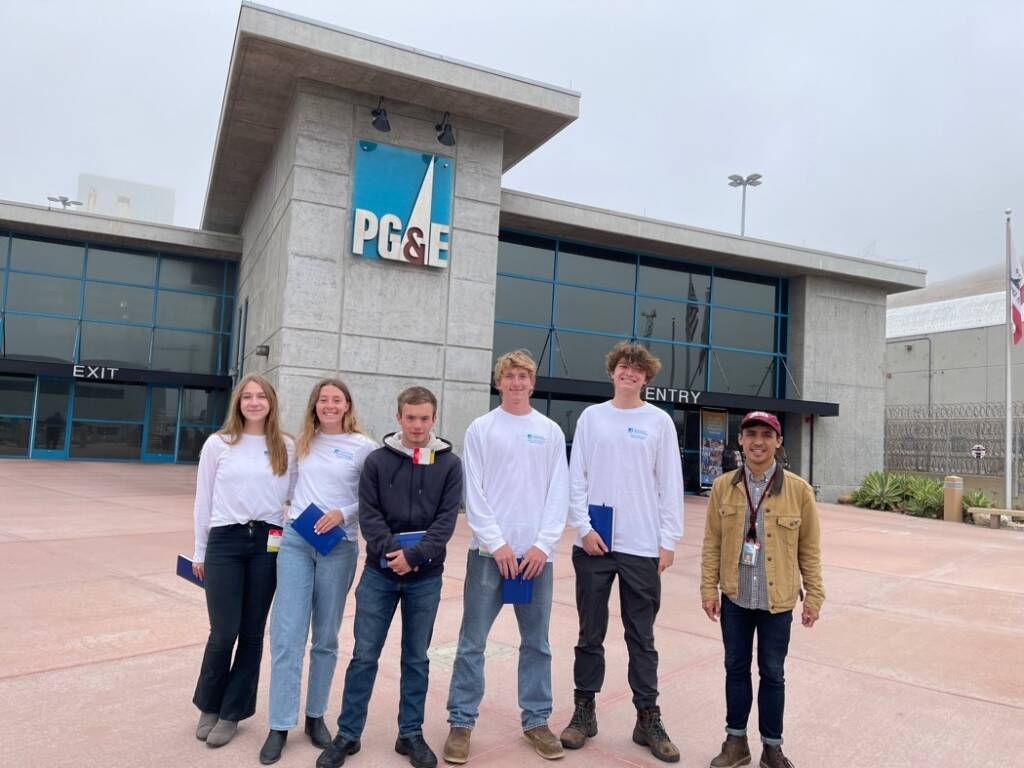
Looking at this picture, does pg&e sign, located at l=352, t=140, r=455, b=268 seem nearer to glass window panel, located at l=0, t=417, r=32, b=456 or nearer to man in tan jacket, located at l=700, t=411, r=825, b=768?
man in tan jacket, located at l=700, t=411, r=825, b=768

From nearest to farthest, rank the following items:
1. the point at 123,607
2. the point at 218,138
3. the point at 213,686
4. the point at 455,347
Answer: the point at 213,686
the point at 123,607
the point at 455,347
the point at 218,138

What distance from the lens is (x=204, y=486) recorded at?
11.9ft

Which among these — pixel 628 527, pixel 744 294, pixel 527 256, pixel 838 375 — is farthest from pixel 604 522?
pixel 838 375

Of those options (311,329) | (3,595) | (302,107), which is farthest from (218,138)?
(3,595)

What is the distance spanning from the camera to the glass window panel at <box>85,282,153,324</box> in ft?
70.2

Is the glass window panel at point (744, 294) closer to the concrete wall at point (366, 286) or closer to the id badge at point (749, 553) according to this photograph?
the concrete wall at point (366, 286)

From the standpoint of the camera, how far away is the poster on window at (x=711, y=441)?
20328 millimetres

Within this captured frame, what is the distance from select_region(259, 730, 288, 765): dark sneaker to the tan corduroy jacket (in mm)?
2021

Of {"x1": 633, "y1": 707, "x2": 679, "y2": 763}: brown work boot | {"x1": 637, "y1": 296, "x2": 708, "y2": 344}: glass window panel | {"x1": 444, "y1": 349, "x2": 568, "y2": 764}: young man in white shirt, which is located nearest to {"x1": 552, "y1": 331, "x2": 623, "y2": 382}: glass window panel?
{"x1": 637, "y1": 296, "x2": 708, "y2": 344}: glass window panel

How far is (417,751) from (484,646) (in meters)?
0.52

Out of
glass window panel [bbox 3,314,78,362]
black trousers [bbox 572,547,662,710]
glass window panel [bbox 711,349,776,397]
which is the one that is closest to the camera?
black trousers [bbox 572,547,662,710]

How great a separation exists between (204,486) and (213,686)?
3.03 feet

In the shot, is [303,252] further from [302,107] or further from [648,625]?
[648,625]

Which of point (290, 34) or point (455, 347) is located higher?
point (290, 34)
